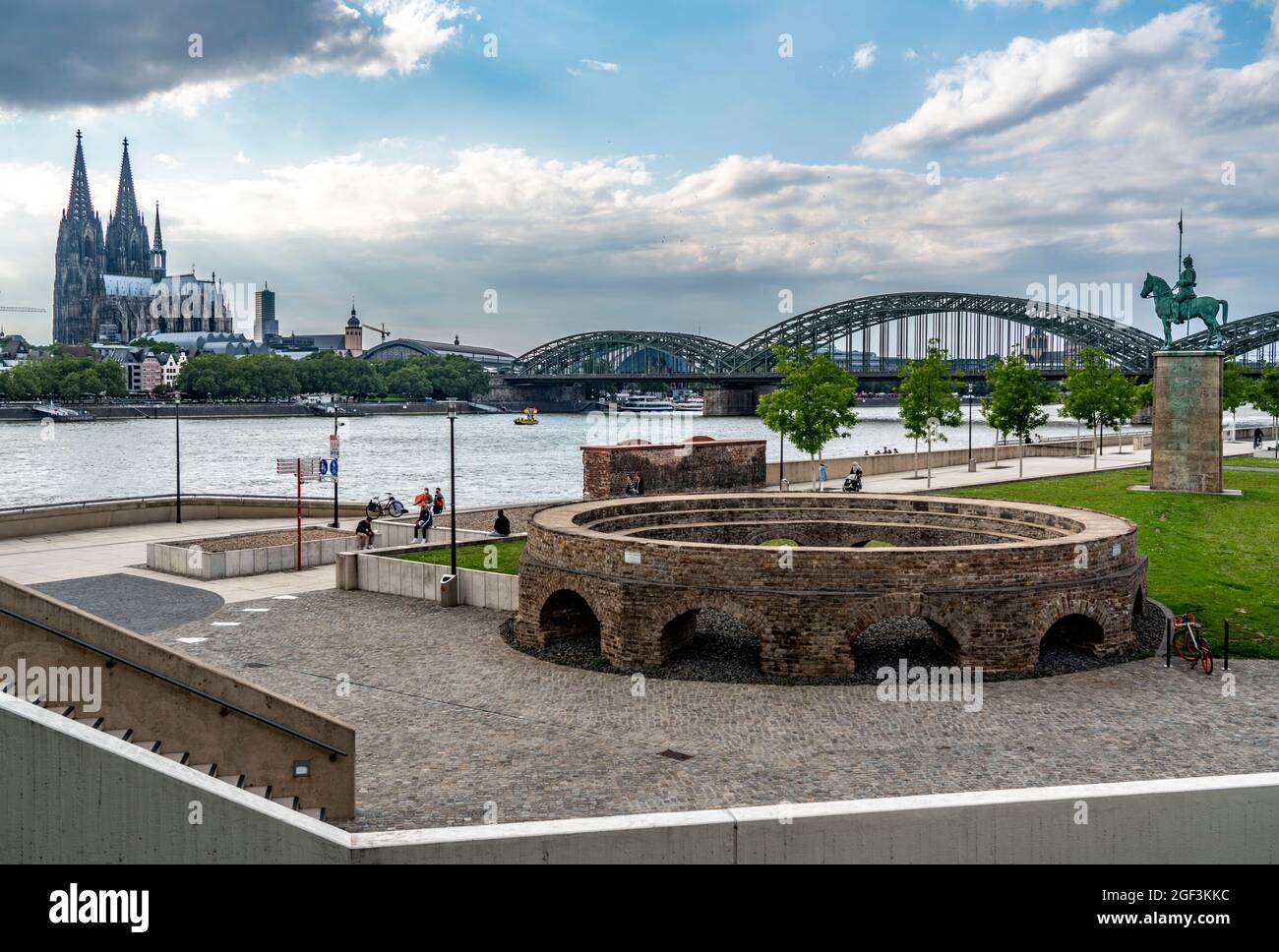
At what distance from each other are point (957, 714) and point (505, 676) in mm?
7451

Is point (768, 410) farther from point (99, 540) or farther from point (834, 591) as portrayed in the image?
point (834, 591)

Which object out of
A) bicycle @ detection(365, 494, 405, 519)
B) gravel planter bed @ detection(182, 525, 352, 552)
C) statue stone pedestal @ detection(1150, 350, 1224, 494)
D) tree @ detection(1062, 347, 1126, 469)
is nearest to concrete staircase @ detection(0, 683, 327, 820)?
gravel planter bed @ detection(182, 525, 352, 552)

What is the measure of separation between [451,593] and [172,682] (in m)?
13.7

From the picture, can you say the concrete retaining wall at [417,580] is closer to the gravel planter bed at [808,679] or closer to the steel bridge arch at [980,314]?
the gravel planter bed at [808,679]

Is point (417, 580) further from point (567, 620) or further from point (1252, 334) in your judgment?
point (1252, 334)

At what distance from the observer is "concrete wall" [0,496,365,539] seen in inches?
1458

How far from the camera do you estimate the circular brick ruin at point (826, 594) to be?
18203 millimetres

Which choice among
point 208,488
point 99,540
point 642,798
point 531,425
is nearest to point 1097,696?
point 642,798

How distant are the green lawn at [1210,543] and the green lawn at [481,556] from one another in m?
15.1

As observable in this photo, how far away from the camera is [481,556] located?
29391mm

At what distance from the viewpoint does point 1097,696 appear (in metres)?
17.3

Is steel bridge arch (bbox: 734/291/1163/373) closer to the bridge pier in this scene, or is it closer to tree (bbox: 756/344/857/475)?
the bridge pier

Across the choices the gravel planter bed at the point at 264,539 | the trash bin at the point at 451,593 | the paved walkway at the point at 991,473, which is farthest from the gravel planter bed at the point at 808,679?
the paved walkway at the point at 991,473

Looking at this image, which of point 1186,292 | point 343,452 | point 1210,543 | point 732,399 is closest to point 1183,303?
point 1186,292
